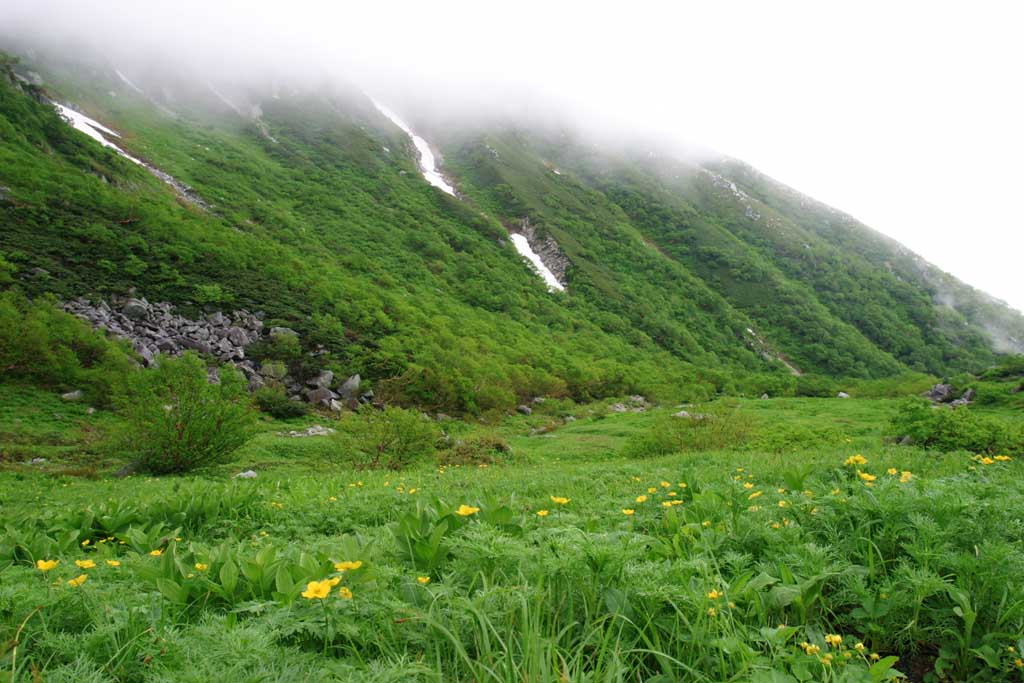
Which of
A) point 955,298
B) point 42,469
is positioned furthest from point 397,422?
point 955,298

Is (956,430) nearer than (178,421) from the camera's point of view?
Yes

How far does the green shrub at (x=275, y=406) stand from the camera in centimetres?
1906

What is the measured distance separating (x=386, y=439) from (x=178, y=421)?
4.85 m

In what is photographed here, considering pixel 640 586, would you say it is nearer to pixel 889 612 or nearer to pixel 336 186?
pixel 889 612

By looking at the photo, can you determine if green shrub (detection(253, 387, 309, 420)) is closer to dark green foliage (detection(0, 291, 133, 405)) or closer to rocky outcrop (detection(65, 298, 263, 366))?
rocky outcrop (detection(65, 298, 263, 366))

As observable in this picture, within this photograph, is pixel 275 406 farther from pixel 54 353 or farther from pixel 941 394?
pixel 941 394

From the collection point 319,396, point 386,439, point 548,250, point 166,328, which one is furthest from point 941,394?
point 548,250

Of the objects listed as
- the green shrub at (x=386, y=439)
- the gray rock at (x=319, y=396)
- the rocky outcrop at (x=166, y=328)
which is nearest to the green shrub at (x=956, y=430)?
the green shrub at (x=386, y=439)

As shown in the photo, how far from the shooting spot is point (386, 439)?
13219 mm

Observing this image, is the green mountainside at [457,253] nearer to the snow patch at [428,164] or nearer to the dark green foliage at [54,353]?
the dark green foliage at [54,353]

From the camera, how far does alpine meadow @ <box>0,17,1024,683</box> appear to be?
184cm

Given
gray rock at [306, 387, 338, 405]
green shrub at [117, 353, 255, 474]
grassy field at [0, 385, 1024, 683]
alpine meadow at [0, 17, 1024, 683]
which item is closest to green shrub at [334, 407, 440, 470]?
alpine meadow at [0, 17, 1024, 683]

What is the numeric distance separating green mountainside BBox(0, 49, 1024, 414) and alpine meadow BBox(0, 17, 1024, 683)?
34 centimetres

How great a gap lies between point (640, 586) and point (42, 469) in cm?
1419
